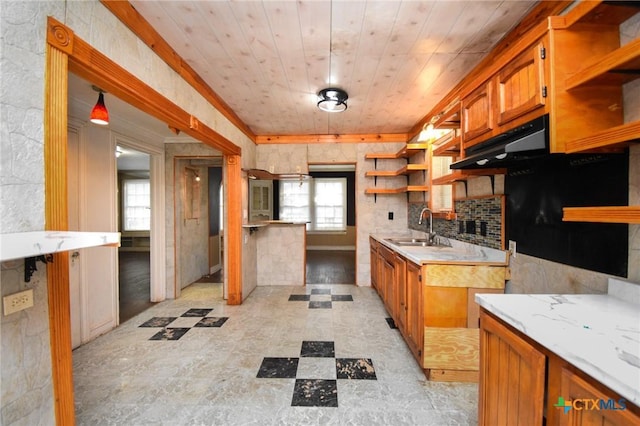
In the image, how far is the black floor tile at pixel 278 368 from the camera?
2.07m

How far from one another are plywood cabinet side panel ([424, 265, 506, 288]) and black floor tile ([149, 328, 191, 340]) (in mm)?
2562

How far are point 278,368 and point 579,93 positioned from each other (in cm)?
261

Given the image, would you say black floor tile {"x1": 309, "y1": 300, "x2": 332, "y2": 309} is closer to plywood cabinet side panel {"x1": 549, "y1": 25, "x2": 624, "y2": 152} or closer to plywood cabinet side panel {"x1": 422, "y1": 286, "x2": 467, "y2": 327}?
plywood cabinet side panel {"x1": 422, "y1": 286, "x2": 467, "y2": 327}

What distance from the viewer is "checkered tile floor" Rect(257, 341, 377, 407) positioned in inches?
71.9

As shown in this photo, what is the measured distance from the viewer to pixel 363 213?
4418mm

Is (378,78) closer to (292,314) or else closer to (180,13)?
(180,13)

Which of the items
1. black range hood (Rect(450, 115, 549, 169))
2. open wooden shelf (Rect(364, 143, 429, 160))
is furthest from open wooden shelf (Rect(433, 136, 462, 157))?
open wooden shelf (Rect(364, 143, 429, 160))

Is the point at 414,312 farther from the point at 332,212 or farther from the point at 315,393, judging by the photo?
the point at 332,212

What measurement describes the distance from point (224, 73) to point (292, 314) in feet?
9.12

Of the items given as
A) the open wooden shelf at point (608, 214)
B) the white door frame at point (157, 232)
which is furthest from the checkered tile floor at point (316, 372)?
the white door frame at point (157, 232)

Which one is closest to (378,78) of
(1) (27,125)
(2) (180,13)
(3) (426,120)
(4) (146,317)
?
(3) (426,120)

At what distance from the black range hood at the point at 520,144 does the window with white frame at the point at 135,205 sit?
907cm

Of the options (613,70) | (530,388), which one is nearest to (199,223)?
(530,388)

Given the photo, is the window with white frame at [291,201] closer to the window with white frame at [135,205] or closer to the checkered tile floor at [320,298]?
the checkered tile floor at [320,298]
